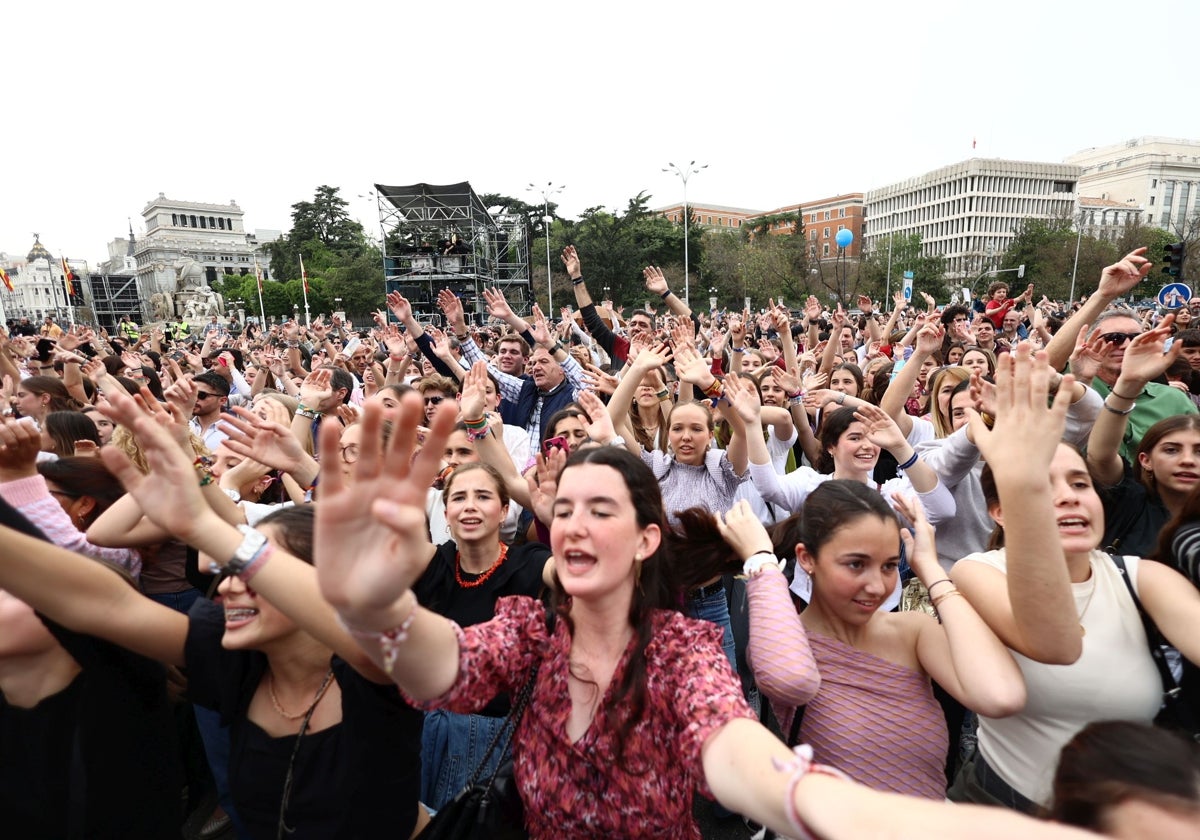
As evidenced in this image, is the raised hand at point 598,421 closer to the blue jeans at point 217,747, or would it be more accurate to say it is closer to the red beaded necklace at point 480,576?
the red beaded necklace at point 480,576

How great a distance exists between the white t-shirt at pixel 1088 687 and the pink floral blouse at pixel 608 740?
0.95 meters

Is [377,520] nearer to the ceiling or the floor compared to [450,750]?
nearer to the ceiling

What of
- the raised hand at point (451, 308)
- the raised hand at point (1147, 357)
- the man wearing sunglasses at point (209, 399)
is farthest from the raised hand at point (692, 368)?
the raised hand at point (451, 308)

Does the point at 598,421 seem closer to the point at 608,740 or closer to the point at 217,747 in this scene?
the point at 608,740

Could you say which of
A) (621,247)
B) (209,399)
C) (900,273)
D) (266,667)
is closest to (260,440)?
(266,667)

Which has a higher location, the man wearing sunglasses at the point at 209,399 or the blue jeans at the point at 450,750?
the man wearing sunglasses at the point at 209,399

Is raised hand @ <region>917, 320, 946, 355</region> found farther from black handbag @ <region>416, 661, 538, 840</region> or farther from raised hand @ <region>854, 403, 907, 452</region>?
black handbag @ <region>416, 661, 538, 840</region>

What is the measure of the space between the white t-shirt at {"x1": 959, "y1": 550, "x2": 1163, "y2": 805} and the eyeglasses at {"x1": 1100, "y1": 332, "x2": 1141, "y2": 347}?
2.54m

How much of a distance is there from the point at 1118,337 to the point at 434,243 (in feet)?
123

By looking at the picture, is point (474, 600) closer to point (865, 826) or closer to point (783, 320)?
point (865, 826)

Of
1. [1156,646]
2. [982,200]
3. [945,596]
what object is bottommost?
[1156,646]

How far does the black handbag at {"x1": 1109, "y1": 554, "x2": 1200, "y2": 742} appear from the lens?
1.78 metres

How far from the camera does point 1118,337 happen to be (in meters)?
3.81

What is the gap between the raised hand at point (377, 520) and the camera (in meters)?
1.10
